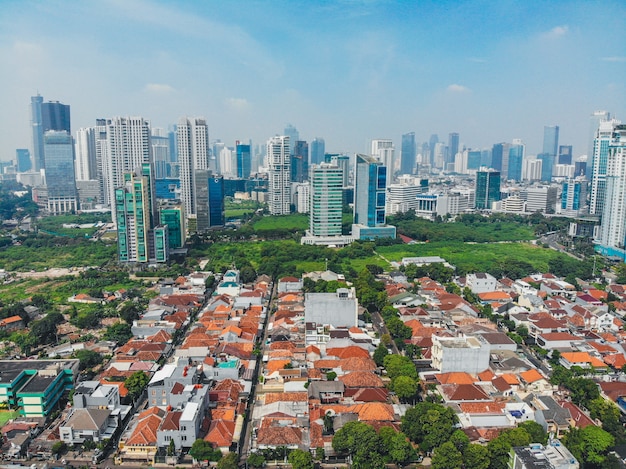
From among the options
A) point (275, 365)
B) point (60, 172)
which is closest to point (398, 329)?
point (275, 365)

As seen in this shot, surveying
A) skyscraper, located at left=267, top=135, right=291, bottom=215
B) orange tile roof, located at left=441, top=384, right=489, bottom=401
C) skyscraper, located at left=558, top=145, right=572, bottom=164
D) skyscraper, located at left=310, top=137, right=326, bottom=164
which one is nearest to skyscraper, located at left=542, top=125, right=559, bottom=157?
skyscraper, located at left=558, top=145, right=572, bottom=164

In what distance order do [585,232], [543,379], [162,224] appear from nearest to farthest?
1. [543,379]
2. [162,224]
3. [585,232]

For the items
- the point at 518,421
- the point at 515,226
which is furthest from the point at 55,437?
the point at 515,226

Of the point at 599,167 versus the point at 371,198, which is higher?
the point at 599,167

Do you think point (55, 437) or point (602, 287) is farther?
point (602, 287)

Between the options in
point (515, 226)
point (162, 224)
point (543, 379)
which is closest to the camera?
point (543, 379)

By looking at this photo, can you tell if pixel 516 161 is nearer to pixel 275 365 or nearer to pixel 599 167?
pixel 599 167

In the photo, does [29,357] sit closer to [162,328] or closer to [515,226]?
[162,328]
